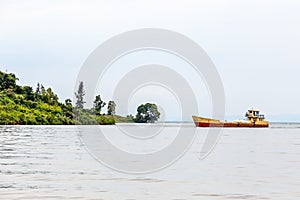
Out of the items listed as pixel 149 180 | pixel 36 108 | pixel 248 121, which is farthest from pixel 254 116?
pixel 149 180

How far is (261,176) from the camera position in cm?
2825

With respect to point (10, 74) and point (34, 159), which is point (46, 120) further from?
point (34, 159)

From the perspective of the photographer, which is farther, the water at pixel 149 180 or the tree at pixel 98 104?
the tree at pixel 98 104

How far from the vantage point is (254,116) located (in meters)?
→ 145

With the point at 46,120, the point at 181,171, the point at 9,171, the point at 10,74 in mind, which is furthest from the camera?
the point at 10,74

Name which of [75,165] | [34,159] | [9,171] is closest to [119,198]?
[9,171]

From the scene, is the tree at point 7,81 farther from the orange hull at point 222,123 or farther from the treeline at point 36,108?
the orange hull at point 222,123

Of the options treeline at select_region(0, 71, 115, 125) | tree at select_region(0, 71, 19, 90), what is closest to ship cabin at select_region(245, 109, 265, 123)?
treeline at select_region(0, 71, 115, 125)

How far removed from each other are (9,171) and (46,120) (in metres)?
117

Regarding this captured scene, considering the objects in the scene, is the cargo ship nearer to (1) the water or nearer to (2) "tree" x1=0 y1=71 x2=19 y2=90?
(2) "tree" x1=0 y1=71 x2=19 y2=90

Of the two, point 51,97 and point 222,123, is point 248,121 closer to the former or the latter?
point 222,123

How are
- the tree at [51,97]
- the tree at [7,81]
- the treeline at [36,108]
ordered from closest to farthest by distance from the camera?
1. the treeline at [36,108]
2. the tree at [7,81]
3. the tree at [51,97]

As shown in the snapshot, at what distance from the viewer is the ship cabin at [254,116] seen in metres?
143

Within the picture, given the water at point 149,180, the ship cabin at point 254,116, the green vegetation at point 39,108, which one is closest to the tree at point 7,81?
the green vegetation at point 39,108
